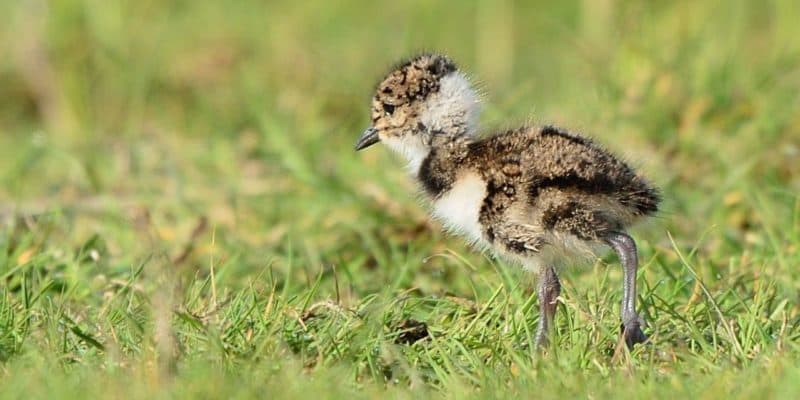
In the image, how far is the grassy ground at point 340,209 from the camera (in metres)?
3.42

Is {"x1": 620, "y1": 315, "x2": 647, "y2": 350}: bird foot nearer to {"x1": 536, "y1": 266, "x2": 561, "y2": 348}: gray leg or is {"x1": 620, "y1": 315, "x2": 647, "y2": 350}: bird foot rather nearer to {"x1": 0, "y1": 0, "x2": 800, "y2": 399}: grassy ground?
{"x1": 0, "y1": 0, "x2": 800, "y2": 399}: grassy ground

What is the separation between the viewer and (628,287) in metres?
3.62

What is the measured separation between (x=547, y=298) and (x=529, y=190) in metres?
0.31

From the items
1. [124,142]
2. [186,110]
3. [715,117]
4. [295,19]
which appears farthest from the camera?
[295,19]

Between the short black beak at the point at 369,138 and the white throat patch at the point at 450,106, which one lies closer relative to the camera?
the white throat patch at the point at 450,106

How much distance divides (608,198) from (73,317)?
148 centimetres

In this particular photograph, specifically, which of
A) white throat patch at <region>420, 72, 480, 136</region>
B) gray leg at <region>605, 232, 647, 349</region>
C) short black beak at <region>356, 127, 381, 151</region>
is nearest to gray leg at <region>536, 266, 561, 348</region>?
gray leg at <region>605, 232, 647, 349</region>

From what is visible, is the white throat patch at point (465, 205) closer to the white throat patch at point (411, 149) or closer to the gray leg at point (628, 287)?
the white throat patch at point (411, 149)

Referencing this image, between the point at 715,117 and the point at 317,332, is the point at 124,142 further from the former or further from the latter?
the point at 317,332

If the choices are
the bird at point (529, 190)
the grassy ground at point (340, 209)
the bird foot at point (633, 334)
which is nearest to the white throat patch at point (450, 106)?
the bird at point (529, 190)

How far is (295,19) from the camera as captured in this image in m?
8.63

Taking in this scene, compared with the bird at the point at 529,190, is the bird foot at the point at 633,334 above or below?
below

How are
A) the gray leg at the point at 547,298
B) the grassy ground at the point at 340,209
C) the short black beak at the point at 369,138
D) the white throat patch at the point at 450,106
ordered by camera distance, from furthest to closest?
the short black beak at the point at 369,138
the white throat patch at the point at 450,106
the gray leg at the point at 547,298
the grassy ground at the point at 340,209

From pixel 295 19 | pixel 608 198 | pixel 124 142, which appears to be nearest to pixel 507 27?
pixel 295 19
